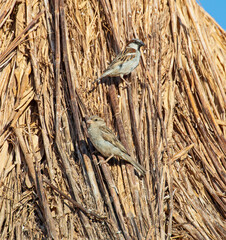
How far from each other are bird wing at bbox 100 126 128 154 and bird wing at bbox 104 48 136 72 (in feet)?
2.93

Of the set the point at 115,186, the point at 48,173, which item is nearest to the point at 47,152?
the point at 48,173

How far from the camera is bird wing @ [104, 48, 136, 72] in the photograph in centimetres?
565

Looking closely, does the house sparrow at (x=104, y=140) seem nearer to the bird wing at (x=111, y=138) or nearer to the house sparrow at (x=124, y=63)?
the bird wing at (x=111, y=138)

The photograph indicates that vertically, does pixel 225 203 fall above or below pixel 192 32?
below

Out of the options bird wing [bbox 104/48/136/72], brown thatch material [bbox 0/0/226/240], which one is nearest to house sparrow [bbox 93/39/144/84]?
bird wing [bbox 104/48/136/72]

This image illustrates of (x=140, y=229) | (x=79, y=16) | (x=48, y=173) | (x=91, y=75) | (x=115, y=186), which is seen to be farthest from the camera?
(x=79, y=16)

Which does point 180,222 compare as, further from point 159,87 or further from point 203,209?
point 159,87

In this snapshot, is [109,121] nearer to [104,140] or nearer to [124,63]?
[104,140]

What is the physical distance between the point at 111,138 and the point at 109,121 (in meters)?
0.37

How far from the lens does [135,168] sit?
4.97 meters

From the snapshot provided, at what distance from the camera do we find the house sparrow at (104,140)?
5.02 m

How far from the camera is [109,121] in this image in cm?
542

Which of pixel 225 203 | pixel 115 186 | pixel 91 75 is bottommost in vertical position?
pixel 225 203

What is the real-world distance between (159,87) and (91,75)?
0.83 m
